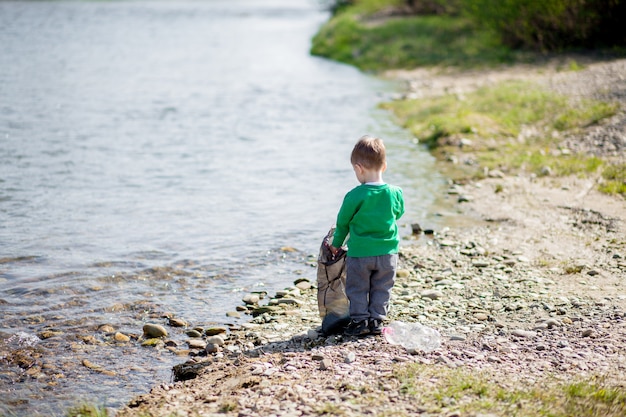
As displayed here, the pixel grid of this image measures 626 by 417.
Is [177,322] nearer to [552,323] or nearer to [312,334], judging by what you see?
[312,334]

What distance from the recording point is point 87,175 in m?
15.7

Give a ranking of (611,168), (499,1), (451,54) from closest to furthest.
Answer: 1. (611,168)
2. (499,1)
3. (451,54)

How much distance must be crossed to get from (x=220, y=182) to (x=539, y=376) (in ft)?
32.5

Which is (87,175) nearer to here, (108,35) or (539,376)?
(539,376)

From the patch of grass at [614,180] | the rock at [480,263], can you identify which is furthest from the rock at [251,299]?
the patch of grass at [614,180]

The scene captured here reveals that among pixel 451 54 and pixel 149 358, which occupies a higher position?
pixel 451 54

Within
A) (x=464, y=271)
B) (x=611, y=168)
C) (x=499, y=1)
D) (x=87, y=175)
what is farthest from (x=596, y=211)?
(x=499, y=1)

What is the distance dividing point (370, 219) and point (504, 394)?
2.12 metres

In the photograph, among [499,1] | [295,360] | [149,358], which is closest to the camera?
[295,360]

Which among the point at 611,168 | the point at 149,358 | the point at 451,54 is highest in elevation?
the point at 451,54

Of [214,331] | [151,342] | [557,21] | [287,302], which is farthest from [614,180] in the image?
[557,21]

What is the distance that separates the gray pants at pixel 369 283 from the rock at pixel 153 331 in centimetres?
220

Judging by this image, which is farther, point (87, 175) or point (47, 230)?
point (87, 175)

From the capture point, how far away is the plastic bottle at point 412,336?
280 inches
